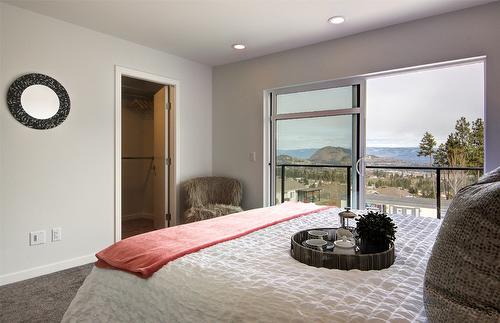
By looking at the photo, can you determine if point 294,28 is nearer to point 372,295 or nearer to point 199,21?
point 199,21

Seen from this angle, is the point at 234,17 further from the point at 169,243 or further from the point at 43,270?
the point at 43,270

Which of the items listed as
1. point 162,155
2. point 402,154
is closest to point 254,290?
point 162,155

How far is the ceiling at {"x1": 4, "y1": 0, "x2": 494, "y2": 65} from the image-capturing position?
8.85ft

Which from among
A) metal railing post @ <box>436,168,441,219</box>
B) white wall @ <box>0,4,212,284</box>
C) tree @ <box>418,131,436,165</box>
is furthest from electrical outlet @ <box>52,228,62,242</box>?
tree @ <box>418,131,436,165</box>

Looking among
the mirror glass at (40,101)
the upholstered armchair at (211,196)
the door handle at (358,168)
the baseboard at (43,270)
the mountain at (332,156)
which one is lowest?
the baseboard at (43,270)

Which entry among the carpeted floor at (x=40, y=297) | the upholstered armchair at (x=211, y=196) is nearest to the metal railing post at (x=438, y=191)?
the upholstered armchair at (x=211, y=196)

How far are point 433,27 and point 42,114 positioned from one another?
386cm

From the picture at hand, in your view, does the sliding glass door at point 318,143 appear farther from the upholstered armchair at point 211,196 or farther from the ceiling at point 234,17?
the ceiling at point 234,17

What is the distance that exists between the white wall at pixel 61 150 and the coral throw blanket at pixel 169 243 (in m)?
1.83

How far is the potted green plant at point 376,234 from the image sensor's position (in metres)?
1.42

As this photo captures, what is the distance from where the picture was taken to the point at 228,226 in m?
1.94

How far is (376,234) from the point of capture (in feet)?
A: 4.69

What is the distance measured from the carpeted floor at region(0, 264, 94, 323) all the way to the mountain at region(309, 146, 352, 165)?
9.41ft

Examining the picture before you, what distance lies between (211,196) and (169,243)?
8.93 ft
